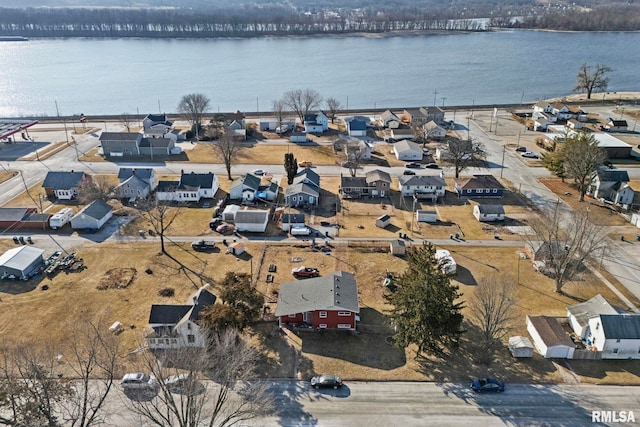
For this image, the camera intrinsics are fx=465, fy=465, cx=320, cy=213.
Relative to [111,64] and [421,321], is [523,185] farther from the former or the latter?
[111,64]

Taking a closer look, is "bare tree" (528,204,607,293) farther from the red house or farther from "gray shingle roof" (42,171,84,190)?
"gray shingle roof" (42,171,84,190)

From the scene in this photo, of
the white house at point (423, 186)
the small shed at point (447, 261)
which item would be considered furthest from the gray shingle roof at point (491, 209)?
the small shed at point (447, 261)

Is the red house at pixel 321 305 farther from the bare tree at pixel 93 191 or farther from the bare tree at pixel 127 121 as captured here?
the bare tree at pixel 127 121

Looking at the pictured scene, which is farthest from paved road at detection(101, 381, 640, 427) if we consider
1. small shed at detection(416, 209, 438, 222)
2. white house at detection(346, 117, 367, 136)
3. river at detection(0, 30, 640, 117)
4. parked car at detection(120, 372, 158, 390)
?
river at detection(0, 30, 640, 117)

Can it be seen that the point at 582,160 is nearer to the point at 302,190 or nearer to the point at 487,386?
the point at 302,190

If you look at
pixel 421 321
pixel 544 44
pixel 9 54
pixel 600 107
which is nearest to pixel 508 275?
pixel 421 321

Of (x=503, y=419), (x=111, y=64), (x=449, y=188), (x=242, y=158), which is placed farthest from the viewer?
(x=111, y=64)
